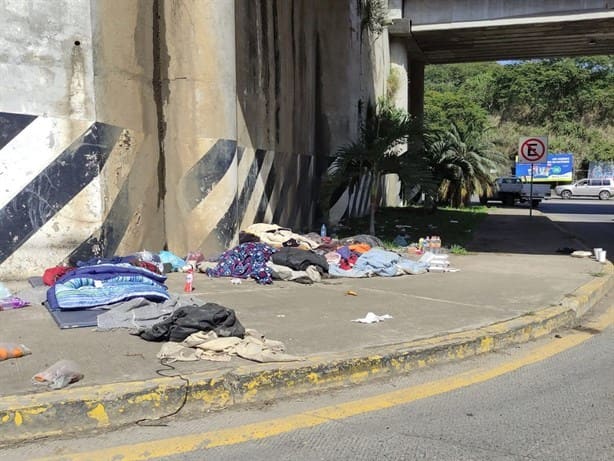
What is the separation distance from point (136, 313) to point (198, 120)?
3.93m

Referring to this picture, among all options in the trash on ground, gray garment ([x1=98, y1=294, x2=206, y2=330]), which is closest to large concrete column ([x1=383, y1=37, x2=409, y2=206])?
gray garment ([x1=98, y1=294, x2=206, y2=330])

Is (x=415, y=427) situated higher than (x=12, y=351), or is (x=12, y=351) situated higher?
(x=12, y=351)

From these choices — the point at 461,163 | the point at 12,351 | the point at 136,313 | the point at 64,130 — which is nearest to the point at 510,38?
the point at 461,163

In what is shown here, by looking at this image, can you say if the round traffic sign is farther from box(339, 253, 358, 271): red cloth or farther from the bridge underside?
box(339, 253, 358, 271): red cloth

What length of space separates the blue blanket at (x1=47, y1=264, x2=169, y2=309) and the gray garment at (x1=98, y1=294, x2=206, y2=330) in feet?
0.39

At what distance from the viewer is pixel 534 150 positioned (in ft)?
61.4

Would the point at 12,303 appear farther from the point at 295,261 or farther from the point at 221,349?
the point at 295,261

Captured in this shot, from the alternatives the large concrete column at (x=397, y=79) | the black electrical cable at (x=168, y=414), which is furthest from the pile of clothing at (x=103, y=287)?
the large concrete column at (x=397, y=79)

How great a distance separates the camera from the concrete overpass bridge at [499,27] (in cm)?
1881

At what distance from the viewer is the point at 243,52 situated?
34.5 ft

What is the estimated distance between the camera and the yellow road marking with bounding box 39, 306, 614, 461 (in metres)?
3.44

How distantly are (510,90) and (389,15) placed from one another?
44658 mm

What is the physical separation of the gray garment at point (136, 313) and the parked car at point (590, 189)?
45.5 metres

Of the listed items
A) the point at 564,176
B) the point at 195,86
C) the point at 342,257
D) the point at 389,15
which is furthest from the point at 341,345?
the point at 564,176
